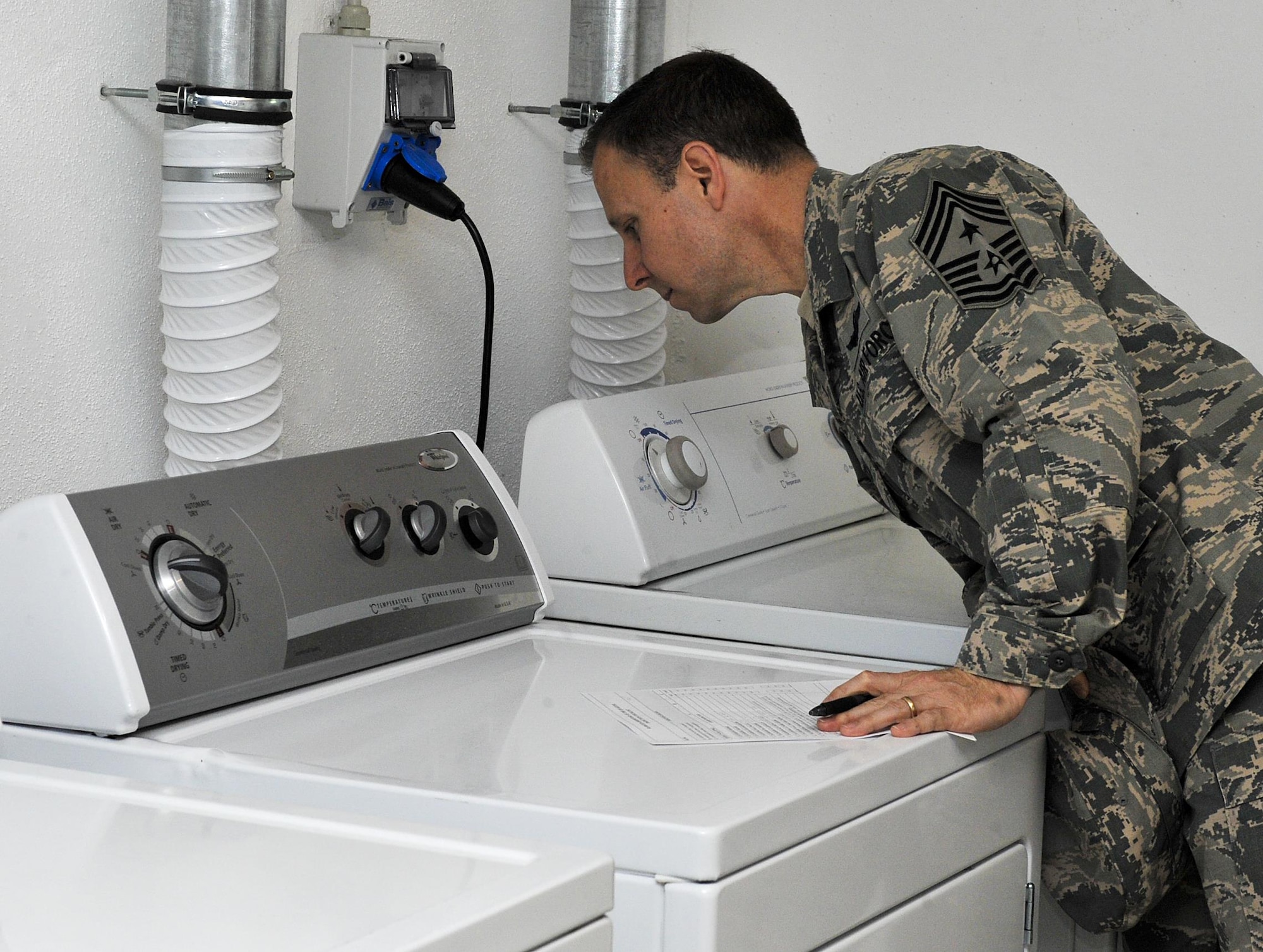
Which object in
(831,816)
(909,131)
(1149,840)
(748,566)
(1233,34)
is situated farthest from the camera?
(909,131)

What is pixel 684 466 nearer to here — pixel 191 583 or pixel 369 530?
pixel 369 530

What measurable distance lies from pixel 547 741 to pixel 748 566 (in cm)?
66

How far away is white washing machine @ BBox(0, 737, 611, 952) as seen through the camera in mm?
655

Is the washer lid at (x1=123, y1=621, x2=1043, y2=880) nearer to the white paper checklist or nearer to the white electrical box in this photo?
the white paper checklist

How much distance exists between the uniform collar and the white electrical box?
20.1 inches

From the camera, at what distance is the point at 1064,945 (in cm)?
146

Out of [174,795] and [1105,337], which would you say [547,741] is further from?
[1105,337]

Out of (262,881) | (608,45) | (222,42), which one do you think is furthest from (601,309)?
(262,881)

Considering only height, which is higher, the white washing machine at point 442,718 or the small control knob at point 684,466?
the small control knob at point 684,466

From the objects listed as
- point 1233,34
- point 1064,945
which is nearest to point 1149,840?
point 1064,945

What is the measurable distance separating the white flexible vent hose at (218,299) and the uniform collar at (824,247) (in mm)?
538

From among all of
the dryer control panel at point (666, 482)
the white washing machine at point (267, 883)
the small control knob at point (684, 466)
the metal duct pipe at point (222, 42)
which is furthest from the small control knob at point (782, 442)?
the white washing machine at point (267, 883)

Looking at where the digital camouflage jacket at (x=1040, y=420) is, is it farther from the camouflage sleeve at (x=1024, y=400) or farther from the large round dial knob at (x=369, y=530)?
the large round dial knob at (x=369, y=530)

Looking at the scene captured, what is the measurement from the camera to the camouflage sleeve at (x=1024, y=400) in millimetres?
1175
